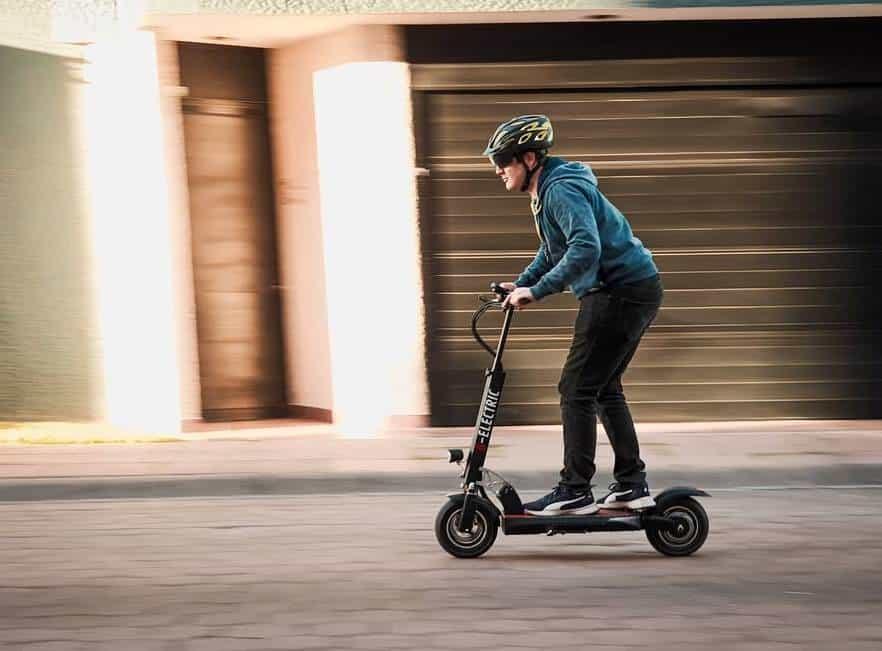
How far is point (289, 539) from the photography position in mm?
6496

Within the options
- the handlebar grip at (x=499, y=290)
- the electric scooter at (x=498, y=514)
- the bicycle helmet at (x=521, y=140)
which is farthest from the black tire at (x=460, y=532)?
the bicycle helmet at (x=521, y=140)

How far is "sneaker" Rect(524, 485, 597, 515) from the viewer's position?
Answer: 581cm

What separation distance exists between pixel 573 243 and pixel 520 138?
0.52 metres

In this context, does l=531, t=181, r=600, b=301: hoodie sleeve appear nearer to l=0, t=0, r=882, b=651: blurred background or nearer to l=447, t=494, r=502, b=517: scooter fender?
l=447, t=494, r=502, b=517: scooter fender

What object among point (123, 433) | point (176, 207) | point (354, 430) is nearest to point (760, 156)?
point (354, 430)

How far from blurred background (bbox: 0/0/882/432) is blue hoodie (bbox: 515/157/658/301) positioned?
4.17m

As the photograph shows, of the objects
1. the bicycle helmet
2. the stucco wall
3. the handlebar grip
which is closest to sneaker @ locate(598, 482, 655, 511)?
the handlebar grip

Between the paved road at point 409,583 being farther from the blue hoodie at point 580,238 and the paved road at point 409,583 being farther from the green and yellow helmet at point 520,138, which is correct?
the green and yellow helmet at point 520,138

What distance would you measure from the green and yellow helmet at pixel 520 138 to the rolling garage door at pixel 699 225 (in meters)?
4.34

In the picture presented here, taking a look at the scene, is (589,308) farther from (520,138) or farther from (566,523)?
(566,523)

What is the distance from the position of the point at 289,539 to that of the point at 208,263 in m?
4.62

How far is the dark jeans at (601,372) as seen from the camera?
19.1 feet

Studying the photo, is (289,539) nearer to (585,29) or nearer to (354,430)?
(354,430)

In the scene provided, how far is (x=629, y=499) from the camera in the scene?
583cm
